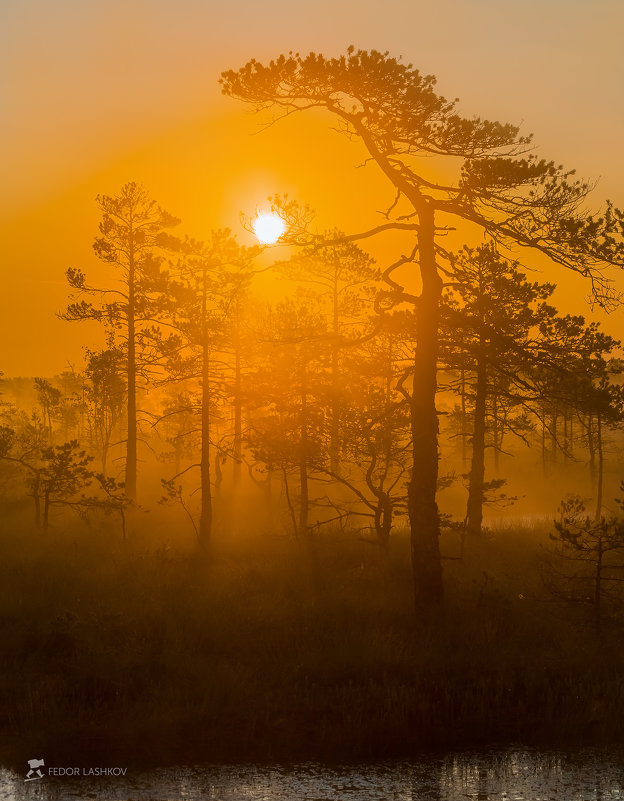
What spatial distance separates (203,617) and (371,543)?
6.75 meters

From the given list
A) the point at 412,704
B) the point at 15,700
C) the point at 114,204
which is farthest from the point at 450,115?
the point at 114,204

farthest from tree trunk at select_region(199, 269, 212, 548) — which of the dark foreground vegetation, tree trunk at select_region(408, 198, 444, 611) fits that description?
tree trunk at select_region(408, 198, 444, 611)

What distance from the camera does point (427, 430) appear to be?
38.3 ft

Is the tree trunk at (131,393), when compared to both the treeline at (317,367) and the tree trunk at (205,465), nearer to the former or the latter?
the treeline at (317,367)

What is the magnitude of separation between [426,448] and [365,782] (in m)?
5.64

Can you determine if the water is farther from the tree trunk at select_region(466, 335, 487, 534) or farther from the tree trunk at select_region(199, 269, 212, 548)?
the tree trunk at select_region(466, 335, 487, 534)

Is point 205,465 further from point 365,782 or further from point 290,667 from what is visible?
point 365,782

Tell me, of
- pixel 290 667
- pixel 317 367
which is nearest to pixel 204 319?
pixel 317 367

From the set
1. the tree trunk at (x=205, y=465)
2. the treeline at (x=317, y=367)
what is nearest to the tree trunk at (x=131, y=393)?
the treeline at (x=317, y=367)

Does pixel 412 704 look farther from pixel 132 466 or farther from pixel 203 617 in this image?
pixel 132 466

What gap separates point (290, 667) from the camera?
9.76 metres

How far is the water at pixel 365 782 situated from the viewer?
6875mm

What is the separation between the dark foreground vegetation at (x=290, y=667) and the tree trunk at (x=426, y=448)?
2.33ft

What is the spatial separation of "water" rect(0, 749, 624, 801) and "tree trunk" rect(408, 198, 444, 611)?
3990 millimetres
